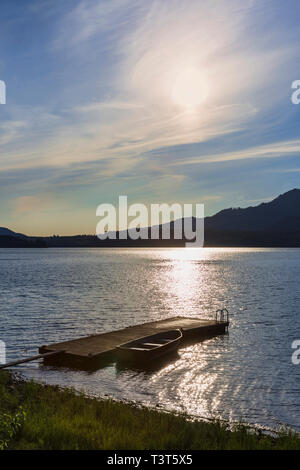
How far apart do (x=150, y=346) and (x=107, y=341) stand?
13.4ft

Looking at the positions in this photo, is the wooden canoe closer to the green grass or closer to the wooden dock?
the wooden dock

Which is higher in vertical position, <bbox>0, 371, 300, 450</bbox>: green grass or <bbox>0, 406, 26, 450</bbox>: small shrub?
<bbox>0, 406, 26, 450</bbox>: small shrub

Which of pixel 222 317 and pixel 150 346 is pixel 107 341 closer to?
pixel 150 346

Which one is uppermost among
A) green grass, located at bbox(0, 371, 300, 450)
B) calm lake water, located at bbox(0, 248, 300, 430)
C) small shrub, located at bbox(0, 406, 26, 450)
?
small shrub, located at bbox(0, 406, 26, 450)

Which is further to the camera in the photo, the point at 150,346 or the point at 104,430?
the point at 150,346

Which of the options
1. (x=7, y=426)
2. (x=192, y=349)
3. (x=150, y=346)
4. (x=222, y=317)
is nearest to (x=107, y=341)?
(x=150, y=346)

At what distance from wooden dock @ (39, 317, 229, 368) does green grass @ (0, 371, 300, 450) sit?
851cm

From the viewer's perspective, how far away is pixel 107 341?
109ft

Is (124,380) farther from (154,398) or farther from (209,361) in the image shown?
(209,361)

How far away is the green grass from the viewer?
12852 mm

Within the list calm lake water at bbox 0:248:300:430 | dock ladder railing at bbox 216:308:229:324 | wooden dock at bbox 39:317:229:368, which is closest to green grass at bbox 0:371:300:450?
calm lake water at bbox 0:248:300:430

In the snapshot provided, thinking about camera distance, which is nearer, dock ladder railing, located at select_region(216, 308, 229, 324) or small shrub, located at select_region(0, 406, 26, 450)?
small shrub, located at select_region(0, 406, 26, 450)
